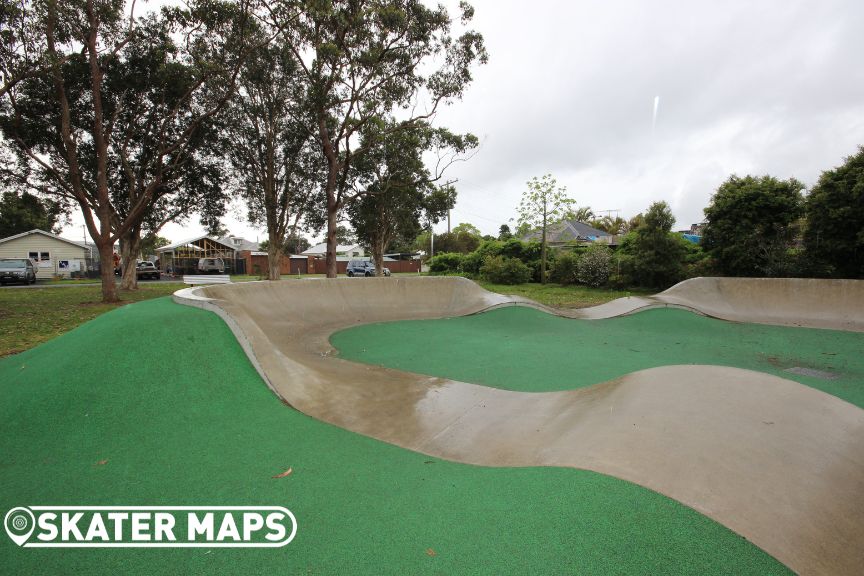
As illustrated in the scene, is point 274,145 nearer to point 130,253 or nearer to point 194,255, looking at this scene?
point 130,253

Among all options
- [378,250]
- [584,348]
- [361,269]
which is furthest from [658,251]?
[361,269]

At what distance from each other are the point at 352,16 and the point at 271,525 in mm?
15211

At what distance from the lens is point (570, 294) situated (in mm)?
19250

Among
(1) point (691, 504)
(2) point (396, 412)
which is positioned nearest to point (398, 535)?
(1) point (691, 504)

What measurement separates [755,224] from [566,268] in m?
9.13

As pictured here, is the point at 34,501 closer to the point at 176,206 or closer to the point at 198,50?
the point at 198,50

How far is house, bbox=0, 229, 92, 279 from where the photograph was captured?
3175 centimetres

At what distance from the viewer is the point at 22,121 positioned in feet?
42.2

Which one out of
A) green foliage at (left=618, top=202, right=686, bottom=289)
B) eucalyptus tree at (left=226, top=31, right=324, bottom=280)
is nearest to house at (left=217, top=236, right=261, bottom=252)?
eucalyptus tree at (left=226, top=31, right=324, bottom=280)

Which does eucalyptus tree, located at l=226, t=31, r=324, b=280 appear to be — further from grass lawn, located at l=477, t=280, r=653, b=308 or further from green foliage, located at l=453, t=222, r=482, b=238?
green foliage, located at l=453, t=222, r=482, b=238

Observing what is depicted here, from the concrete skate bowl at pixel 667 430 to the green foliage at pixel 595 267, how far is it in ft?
59.4

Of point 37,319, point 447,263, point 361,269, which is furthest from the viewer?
point 447,263

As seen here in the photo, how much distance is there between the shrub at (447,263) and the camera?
3419 centimetres

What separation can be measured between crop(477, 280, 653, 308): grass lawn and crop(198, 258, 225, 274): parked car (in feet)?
89.4
